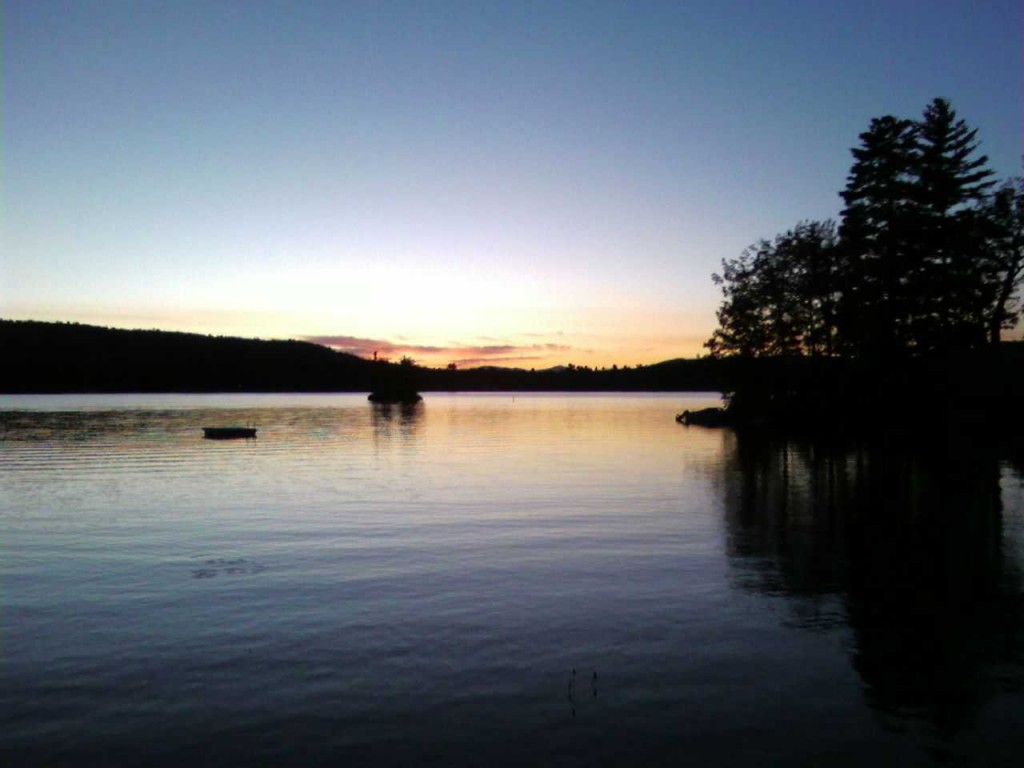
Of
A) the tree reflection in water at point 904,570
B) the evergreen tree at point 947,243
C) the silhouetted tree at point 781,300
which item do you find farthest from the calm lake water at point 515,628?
the silhouetted tree at point 781,300

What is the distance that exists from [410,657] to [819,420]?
74.1 m

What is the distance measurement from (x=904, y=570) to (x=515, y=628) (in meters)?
10.7

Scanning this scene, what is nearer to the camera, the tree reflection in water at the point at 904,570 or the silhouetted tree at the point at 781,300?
the tree reflection in water at the point at 904,570

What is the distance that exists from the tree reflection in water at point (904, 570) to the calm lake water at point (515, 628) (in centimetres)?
9

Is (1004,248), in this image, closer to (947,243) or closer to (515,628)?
(947,243)

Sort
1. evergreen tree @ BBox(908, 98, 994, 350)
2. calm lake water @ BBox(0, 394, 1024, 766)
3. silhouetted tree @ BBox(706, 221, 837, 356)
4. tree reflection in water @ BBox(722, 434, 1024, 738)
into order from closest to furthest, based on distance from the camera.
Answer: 1. calm lake water @ BBox(0, 394, 1024, 766)
2. tree reflection in water @ BBox(722, 434, 1024, 738)
3. evergreen tree @ BBox(908, 98, 994, 350)
4. silhouetted tree @ BBox(706, 221, 837, 356)

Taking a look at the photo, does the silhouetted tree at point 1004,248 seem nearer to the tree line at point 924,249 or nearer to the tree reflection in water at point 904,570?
the tree line at point 924,249

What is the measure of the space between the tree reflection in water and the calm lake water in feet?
0.30

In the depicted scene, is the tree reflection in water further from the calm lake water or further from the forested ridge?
the forested ridge

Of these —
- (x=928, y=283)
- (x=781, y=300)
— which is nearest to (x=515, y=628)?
(x=928, y=283)

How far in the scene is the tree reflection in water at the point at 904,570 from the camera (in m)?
11.9

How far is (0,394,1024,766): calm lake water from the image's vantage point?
10.1 metres

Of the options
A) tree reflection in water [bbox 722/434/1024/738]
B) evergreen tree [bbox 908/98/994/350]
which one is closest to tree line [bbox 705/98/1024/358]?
evergreen tree [bbox 908/98/994/350]

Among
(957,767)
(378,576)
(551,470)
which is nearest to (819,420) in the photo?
(551,470)
